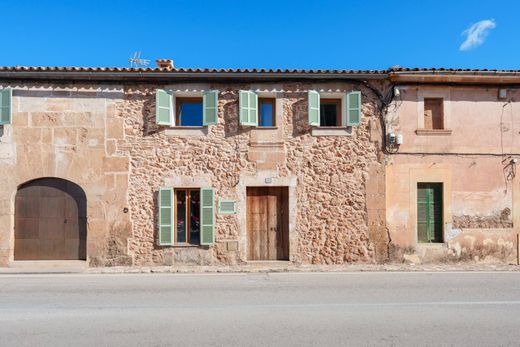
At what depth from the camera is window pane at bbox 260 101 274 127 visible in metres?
11.7

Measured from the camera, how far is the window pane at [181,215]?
11.3 m

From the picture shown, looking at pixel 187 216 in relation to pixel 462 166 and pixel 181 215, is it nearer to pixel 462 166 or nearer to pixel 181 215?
pixel 181 215

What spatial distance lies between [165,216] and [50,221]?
3.23 meters

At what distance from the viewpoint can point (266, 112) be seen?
11.7 metres

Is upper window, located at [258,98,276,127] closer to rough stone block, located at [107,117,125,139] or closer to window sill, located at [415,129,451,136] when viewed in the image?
rough stone block, located at [107,117,125,139]

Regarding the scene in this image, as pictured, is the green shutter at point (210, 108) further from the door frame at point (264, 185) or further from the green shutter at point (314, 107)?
the green shutter at point (314, 107)

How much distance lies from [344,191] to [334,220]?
885 millimetres

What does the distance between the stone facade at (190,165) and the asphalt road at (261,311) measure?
8.04 ft

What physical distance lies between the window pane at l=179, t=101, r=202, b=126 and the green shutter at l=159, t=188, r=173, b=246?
6.76ft

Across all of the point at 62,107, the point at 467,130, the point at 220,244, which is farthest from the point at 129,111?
the point at 467,130

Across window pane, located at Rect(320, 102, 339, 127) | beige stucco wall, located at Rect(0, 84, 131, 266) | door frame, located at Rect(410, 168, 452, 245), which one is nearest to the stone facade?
beige stucco wall, located at Rect(0, 84, 131, 266)

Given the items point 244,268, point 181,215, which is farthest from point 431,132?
point 181,215

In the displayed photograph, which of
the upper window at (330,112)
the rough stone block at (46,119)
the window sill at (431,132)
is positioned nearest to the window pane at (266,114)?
the upper window at (330,112)

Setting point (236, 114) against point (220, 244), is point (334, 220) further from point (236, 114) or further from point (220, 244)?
point (236, 114)
